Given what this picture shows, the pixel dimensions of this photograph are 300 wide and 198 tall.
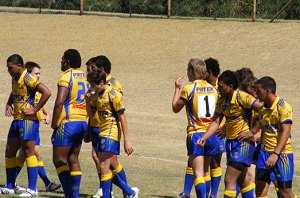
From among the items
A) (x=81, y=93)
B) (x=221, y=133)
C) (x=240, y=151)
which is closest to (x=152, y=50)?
(x=81, y=93)

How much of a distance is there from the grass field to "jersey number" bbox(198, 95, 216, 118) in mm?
9612

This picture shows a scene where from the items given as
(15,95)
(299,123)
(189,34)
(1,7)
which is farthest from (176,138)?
(1,7)

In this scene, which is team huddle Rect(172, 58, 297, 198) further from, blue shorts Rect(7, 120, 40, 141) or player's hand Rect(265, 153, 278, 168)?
blue shorts Rect(7, 120, 40, 141)

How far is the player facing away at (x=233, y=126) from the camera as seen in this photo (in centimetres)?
1146

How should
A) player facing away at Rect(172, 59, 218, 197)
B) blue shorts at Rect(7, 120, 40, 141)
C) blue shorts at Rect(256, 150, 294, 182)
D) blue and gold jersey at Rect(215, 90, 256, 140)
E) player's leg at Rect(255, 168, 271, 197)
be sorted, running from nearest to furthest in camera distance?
blue shorts at Rect(256, 150, 294, 182)
player's leg at Rect(255, 168, 271, 197)
blue and gold jersey at Rect(215, 90, 256, 140)
player facing away at Rect(172, 59, 218, 197)
blue shorts at Rect(7, 120, 40, 141)

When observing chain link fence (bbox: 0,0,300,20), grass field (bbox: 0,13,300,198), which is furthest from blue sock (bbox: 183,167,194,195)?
chain link fence (bbox: 0,0,300,20)

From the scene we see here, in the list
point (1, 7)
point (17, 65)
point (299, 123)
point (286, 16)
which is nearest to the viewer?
point (17, 65)

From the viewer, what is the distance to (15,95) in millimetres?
13078

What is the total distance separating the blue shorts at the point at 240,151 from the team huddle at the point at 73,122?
133cm

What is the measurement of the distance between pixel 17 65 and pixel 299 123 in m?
13.7

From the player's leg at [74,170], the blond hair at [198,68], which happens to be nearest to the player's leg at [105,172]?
the player's leg at [74,170]

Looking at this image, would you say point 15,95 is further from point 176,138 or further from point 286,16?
point 286,16

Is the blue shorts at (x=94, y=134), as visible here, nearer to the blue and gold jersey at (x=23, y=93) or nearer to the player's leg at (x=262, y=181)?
the blue and gold jersey at (x=23, y=93)

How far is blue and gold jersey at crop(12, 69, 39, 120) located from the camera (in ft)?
42.3
